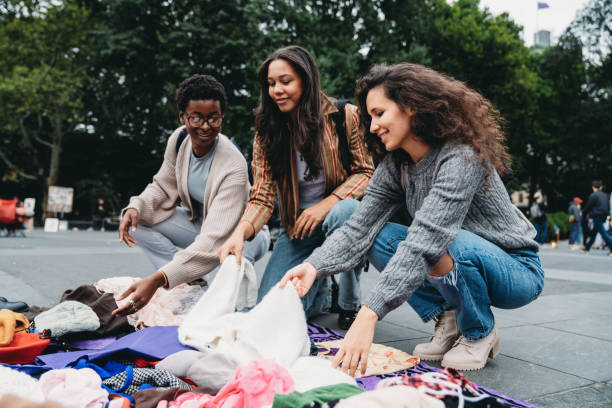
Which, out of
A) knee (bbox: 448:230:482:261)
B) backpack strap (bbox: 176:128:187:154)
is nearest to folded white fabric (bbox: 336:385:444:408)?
knee (bbox: 448:230:482:261)

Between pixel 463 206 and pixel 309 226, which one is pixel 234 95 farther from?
pixel 463 206

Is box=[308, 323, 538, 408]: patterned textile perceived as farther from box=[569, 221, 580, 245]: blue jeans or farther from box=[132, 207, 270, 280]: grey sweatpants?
box=[569, 221, 580, 245]: blue jeans

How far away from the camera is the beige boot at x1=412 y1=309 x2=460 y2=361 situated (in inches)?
97.4

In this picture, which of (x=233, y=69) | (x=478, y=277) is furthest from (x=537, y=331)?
(x=233, y=69)

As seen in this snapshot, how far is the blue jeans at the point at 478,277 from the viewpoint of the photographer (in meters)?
2.14

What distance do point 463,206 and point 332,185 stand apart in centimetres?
137

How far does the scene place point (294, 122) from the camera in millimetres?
3059

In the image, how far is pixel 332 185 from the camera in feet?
10.6

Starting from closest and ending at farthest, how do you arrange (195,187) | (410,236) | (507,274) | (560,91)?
(410,236) → (507,274) → (195,187) → (560,91)

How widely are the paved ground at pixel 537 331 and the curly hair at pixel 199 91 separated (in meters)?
1.73

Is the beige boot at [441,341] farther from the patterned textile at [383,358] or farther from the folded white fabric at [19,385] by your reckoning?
the folded white fabric at [19,385]

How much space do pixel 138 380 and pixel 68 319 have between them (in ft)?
3.31

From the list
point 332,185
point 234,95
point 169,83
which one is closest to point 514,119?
point 234,95

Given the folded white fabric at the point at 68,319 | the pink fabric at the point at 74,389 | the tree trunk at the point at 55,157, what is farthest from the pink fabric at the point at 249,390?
the tree trunk at the point at 55,157
